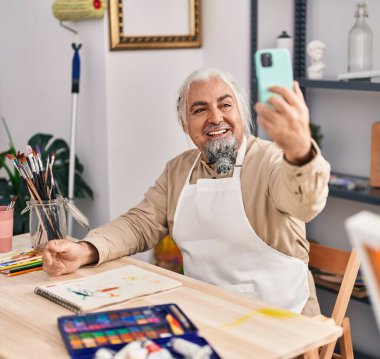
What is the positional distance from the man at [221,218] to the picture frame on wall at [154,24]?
1067 millimetres

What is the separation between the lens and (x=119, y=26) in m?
3.57

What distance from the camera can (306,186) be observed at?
182cm

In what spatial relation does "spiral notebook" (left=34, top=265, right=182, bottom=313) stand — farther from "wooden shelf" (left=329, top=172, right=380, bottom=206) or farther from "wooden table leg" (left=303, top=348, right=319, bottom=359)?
"wooden shelf" (left=329, top=172, right=380, bottom=206)

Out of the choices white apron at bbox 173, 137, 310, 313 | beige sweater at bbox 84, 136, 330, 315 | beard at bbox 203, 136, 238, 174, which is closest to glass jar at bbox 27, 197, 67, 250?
beige sweater at bbox 84, 136, 330, 315

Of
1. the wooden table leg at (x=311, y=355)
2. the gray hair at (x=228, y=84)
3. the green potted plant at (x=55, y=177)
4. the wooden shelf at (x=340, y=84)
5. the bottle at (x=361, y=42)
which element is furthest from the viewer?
the green potted plant at (x=55, y=177)

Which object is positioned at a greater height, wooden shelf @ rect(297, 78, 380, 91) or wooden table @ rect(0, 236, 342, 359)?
wooden shelf @ rect(297, 78, 380, 91)

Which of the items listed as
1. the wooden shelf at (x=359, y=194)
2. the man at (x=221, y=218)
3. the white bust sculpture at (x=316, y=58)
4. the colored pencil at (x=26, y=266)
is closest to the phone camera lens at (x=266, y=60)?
the man at (x=221, y=218)

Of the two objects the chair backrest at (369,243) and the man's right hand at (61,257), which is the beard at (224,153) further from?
the chair backrest at (369,243)

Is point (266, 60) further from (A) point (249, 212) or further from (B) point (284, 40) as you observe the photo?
(B) point (284, 40)

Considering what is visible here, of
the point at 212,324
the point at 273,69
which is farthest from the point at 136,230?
the point at 273,69

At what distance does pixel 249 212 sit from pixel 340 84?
41.2 inches

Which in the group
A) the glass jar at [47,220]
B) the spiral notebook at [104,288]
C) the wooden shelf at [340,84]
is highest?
the wooden shelf at [340,84]

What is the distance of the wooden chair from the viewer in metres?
2.21

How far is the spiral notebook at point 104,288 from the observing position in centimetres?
190
